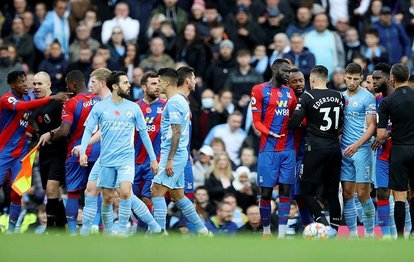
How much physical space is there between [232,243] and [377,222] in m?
6.74

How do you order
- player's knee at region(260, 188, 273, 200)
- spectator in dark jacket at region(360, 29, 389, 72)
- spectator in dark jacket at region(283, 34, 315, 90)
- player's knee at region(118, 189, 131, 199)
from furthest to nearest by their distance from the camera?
spectator in dark jacket at region(360, 29, 389, 72)
spectator in dark jacket at region(283, 34, 315, 90)
player's knee at region(260, 188, 273, 200)
player's knee at region(118, 189, 131, 199)

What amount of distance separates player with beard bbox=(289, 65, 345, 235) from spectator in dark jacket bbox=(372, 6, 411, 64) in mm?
9655

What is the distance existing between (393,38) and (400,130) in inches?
405

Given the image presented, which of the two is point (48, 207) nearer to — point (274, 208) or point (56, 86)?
point (274, 208)

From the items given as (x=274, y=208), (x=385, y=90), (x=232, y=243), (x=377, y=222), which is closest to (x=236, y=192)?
(x=274, y=208)

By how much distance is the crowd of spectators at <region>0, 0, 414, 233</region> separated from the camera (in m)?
28.2

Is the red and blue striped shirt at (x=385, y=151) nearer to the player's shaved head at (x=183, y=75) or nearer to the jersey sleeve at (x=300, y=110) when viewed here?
the jersey sleeve at (x=300, y=110)

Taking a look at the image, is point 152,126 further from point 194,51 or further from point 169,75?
point 194,51

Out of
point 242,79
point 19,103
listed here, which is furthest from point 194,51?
point 19,103

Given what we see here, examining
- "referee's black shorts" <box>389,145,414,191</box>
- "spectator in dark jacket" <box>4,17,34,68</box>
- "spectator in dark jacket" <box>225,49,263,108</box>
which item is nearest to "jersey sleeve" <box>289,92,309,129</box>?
"referee's black shorts" <box>389,145,414,191</box>

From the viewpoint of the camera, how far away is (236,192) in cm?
2583

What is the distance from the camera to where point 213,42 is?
30.0 meters

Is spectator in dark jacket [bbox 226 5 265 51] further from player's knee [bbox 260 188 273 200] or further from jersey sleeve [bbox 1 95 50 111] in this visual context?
jersey sleeve [bbox 1 95 50 111]

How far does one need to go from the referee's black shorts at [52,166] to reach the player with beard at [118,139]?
1.76 meters
